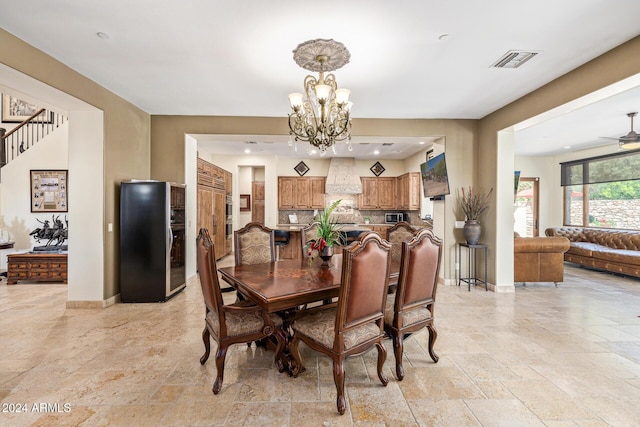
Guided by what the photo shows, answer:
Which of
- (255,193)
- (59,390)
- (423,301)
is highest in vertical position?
(255,193)

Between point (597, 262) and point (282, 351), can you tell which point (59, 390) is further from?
point (597, 262)

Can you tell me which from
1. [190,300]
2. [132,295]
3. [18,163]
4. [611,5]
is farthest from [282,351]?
[18,163]

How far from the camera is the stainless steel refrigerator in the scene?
3961mm

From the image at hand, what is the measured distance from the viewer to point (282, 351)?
7.45ft

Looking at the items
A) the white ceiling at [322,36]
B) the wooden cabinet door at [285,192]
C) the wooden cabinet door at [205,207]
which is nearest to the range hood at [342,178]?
the wooden cabinet door at [285,192]

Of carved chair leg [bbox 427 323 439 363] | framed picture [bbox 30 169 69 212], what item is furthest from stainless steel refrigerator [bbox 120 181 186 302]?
carved chair leg [bbox 427 323 439 363]

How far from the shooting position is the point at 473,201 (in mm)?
4852

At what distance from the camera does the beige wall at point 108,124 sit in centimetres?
270

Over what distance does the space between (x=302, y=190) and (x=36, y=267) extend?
19.0ft

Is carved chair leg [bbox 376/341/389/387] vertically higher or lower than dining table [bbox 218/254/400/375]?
lower

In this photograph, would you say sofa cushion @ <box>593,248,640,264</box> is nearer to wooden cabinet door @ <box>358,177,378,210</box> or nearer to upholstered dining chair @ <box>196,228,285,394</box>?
wooden cabinet door @ <box>358,177,378,210</box>

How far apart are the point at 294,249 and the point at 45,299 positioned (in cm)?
417

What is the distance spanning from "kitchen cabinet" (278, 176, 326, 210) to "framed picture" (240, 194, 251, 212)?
3.75 ft

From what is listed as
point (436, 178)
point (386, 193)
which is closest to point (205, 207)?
point (436, 178)
